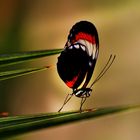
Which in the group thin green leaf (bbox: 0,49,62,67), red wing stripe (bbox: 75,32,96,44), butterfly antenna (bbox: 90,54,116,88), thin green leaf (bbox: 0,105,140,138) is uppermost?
red wing stripe (bbox: 75,32,96,44)

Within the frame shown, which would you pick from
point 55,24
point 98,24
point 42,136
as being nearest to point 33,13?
point 55,24

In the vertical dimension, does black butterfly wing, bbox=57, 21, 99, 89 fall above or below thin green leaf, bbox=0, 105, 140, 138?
above

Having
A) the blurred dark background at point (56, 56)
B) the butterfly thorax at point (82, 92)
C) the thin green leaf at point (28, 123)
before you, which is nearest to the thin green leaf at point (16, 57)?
the thin green leaf at point (28, 123)

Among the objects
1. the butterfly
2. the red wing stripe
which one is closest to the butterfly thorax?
the butterfly

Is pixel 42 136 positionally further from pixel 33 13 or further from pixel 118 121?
pixel 33 13

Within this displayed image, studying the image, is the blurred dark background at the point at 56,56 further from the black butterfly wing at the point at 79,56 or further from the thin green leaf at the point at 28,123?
the thin green leaf at the point at 28,123

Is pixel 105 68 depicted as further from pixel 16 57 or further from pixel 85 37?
pixel 16 57

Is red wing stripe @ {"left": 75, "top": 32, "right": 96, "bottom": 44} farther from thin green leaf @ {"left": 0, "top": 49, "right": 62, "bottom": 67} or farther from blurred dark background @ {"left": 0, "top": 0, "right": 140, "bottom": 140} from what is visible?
thin green leaf @ {"left": 0, "top": 49, "right": 62, "bottom": 67}

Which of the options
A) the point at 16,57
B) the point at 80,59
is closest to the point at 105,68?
the point at 80,59
